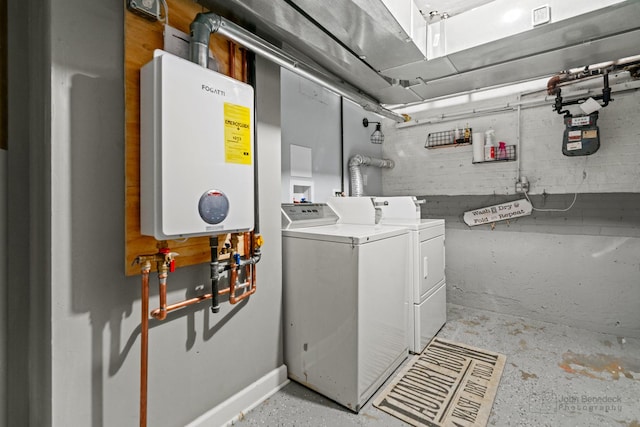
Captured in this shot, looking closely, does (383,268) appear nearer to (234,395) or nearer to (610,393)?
(234,395)

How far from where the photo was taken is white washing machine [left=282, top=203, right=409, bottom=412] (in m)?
1.65

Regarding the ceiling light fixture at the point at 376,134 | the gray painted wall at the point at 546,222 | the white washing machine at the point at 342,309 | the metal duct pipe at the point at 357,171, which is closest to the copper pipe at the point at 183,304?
the white washing machine at the point at 342,309

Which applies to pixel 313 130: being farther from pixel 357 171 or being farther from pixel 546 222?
pixel 546 222

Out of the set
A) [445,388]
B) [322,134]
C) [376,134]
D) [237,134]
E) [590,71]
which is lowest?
[445,388]

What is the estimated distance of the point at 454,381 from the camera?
75.9 inches

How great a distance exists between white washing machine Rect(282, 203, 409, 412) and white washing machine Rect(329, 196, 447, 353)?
227mm

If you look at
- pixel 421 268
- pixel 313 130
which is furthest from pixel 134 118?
pixel 421 268

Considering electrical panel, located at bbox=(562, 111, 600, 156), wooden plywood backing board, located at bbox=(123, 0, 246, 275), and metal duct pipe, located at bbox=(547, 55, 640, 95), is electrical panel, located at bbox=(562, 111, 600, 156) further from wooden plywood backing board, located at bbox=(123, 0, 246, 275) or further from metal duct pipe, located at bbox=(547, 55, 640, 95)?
wooden plywood backing board, located at bbox=(123, 0, 246, 275)

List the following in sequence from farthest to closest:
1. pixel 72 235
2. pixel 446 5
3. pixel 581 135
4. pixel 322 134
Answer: pixel 322 134 → pixel 581 135 → pixel 446 5 → pixel 72 235

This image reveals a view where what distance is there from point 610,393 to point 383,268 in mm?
1561

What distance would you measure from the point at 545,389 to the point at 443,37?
2.36 meters

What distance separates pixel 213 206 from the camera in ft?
3.97

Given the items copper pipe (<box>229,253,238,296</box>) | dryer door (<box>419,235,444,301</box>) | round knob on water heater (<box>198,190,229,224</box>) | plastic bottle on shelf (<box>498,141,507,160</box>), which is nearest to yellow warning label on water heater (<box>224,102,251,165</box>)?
round knob on water heater (<box>198,190,229,224</box>)

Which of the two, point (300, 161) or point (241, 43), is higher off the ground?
point (241, 43)
